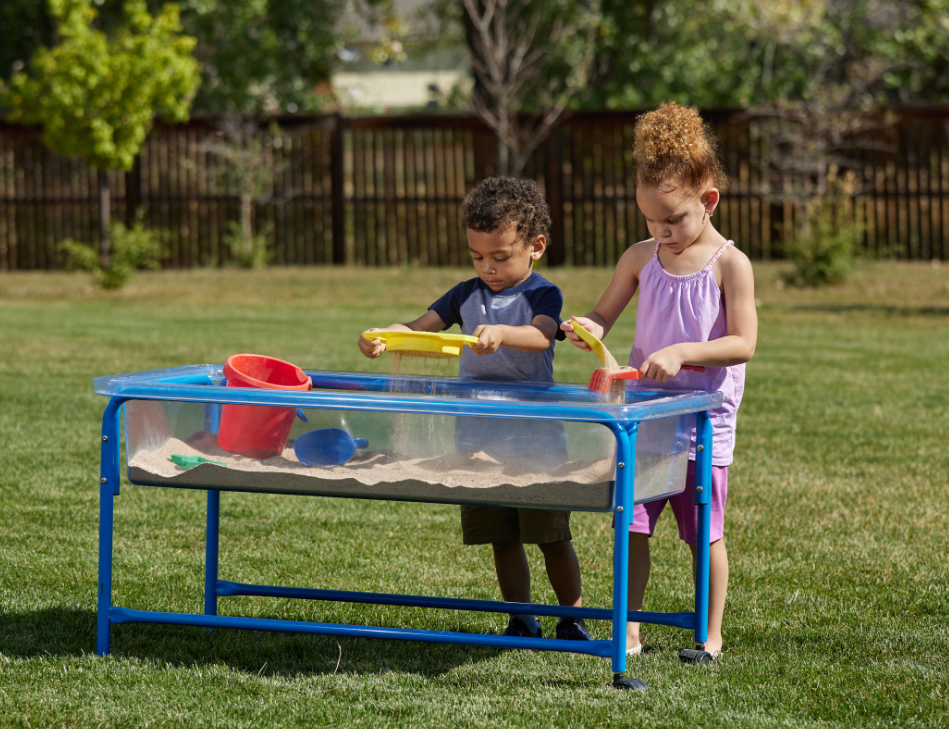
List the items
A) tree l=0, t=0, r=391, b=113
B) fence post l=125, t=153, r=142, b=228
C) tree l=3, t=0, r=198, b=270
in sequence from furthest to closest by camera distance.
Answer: tree l=0, t=0, r=391, b=113
fence post l=125, t=153, r=142, b=228
tree l=3, t=0, r=198, b=270

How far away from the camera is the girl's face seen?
140 inches

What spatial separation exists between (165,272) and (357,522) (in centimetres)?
1434

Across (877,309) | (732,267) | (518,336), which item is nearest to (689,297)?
(732,267)

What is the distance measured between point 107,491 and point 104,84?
12.2 m

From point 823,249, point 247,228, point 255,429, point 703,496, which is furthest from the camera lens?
point 247,228

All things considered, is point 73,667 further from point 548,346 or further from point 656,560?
point 656,560

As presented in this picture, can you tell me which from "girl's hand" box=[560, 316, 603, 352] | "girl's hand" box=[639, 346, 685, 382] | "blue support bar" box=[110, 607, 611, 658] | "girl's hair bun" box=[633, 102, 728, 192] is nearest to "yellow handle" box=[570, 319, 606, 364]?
"girl's hand" box=[560, 316, 603, 352]

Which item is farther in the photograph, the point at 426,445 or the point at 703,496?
the point at 703,496

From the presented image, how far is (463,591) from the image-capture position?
4.36 metres

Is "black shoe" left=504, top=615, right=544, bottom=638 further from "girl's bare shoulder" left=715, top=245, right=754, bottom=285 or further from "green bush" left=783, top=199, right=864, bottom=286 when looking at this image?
"green bush" left=783, top=199, right=864, bottom=286

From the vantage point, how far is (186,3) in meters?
24.1

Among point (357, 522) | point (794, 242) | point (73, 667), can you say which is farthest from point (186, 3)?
point (73, 667)

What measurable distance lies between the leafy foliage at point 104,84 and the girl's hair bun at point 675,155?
1228 centimetres

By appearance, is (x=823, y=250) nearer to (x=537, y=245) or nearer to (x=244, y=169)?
(x=244, y=169)
